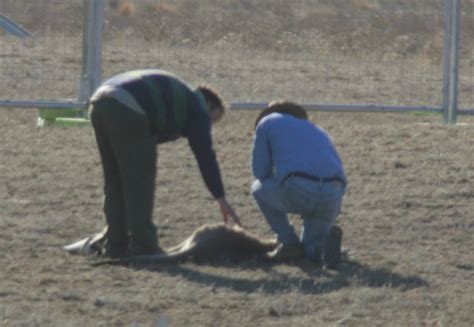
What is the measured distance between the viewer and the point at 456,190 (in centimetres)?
1033

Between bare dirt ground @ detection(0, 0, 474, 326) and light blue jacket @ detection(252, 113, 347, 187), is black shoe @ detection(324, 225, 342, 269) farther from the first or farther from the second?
Result: light blue jacket @ detection(252, 113, 347, 187)

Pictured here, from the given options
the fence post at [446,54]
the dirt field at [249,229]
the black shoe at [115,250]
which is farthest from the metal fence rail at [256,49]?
the black shoe at [115,250]

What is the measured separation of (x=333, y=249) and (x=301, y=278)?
37cm

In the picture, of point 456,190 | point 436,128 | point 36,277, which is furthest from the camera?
point 436,128

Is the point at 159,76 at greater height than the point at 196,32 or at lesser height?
greater

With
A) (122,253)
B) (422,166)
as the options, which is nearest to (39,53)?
(422,166)

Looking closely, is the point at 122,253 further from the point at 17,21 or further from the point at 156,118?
the point at 17,21

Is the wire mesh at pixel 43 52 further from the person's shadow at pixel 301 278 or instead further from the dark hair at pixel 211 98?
the person's shadow at pixel 301 278

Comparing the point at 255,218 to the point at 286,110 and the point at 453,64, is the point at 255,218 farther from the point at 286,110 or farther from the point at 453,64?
the point at 453,64

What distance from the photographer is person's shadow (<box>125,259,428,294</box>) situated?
24.4 ft

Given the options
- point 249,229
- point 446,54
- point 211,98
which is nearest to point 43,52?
point 446,54

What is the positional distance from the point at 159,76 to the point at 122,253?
3.45 ft

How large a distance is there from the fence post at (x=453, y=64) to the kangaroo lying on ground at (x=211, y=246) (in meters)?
5.52

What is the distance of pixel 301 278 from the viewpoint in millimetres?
7668
